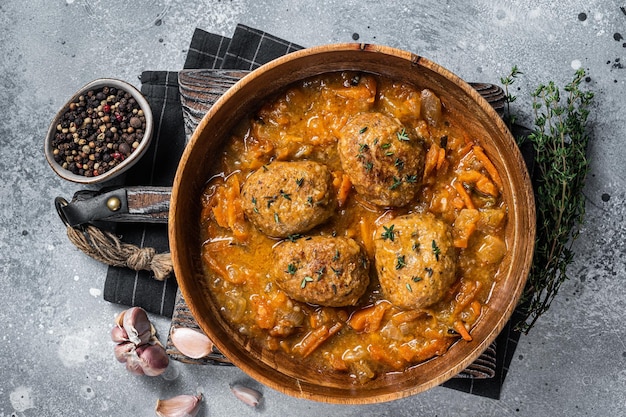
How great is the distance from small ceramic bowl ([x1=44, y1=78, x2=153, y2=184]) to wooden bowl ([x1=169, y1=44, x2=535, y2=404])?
2.33ft

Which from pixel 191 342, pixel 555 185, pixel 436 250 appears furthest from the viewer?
pixel 191 342

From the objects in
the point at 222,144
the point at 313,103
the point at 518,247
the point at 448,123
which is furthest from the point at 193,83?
the point at 518,247

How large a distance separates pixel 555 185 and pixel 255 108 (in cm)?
191

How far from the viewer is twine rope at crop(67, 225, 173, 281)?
4.62 metres

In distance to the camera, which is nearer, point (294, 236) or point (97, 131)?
point (294, 236)

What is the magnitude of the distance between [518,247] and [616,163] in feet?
4.35

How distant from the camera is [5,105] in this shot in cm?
501

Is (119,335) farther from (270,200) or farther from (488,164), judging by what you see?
(488,164)

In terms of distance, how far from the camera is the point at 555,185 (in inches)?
169

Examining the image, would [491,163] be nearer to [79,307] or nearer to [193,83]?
[193,83]

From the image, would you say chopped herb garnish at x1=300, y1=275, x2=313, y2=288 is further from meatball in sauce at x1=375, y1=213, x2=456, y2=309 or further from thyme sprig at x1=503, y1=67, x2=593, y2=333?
thyme sprig at x1=503, y1=67, x2=593, y2=333

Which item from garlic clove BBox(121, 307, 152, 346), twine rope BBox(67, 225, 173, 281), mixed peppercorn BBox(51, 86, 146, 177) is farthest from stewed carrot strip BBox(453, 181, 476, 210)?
garlic clove BBox(121, 307, 152, 346)

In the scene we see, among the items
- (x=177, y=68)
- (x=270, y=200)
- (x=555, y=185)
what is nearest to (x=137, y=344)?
(x=270, y=200)

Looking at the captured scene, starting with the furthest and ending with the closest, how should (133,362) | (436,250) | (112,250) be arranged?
(133,362) → (112,250) → (436,250)
